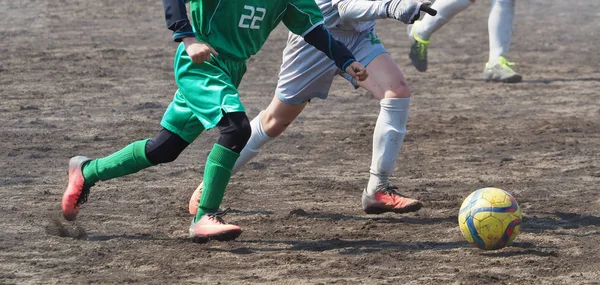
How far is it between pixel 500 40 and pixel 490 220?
20.0ft

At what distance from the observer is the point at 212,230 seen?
5.41 m

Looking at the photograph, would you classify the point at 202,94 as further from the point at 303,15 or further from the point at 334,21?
the point at 334,21

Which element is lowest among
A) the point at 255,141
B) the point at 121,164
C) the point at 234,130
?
the point at 255,141

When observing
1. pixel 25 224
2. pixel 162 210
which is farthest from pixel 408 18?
pixel 25 224

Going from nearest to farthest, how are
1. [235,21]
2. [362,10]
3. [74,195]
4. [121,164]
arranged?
[235,21] → [121,164] → [74,195] → [362,10]

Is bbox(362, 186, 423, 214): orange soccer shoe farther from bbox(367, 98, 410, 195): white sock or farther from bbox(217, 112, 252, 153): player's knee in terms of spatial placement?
bbox(217, 112, 252, 153): player's knee

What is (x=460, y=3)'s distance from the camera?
1057 cm

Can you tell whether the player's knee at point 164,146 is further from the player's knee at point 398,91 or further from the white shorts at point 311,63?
the player's knee at point 398,91

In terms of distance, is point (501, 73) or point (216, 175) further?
point (501, 73)

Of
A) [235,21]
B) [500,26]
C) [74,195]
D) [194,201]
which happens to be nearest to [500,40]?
[500,26]

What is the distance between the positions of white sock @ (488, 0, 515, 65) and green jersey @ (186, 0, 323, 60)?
5.76 m

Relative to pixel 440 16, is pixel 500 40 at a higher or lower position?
lower

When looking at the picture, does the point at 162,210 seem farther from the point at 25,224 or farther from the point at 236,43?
the point at 236,43

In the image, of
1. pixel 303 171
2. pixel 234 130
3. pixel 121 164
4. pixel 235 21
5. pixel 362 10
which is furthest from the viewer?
pixel 303 171
